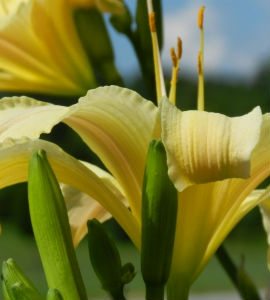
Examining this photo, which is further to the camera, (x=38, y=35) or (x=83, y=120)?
(x=38, y=35)

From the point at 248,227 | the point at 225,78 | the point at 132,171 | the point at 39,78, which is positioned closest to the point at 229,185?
the point at 132,171

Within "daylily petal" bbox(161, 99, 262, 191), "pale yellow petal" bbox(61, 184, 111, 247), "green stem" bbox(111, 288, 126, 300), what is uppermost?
"daylily petal" bbox(161, 99, 262, 191)

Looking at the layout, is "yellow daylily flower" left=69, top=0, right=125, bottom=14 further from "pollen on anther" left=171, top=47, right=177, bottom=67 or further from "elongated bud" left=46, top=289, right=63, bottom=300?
"elongated bud" left=46, top=289, right=63, bottom=300

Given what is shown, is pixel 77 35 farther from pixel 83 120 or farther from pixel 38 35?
pixel 83 120

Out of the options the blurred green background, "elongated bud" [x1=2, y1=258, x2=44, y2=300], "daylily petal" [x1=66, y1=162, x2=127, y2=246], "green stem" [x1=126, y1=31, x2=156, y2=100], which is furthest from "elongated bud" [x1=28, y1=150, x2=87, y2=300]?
the blurred green background

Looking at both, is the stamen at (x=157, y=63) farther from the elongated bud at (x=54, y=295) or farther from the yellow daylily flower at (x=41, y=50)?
the elongated bud at (x=54, y=295)

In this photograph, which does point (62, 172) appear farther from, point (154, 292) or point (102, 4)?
point (102, 4)
